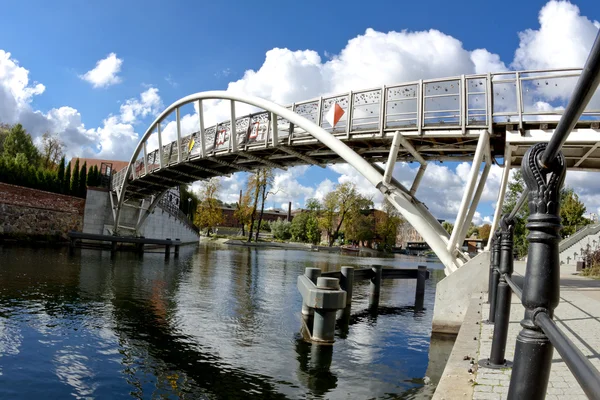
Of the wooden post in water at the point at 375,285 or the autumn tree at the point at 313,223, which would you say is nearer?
the wooden post in water at the point at 375,285

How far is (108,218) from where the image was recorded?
118 ft

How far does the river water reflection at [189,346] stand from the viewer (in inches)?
240

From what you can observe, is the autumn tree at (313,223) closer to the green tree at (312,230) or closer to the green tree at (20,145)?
the green tree at (312,230)

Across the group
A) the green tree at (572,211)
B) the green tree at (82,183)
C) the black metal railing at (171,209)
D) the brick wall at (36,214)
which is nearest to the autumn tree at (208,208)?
the black metal railing at (171,209)

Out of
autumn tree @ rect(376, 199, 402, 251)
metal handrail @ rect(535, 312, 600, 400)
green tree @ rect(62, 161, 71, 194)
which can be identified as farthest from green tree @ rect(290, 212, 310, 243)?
metal handrail @ rect(535, 312, 600, 400)

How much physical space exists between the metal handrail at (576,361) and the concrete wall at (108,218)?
37009 mm

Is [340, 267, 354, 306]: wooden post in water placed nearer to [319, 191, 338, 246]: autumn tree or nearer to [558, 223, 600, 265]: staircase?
[558, 223, 600, 265]: staircase

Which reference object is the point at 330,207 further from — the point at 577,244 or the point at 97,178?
the point at 577,244

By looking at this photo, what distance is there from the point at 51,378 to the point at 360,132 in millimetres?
10302

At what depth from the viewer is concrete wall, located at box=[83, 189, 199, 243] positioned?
116 feet

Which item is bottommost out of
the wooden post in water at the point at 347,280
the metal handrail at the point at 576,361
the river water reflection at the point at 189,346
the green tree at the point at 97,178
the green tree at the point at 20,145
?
the river water reflection at the point at 189,346

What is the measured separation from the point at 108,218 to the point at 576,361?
125 ft

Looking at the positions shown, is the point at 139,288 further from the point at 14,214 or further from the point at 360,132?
the point at 14,214

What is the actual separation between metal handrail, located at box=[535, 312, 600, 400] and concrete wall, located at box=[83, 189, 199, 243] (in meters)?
37.0
